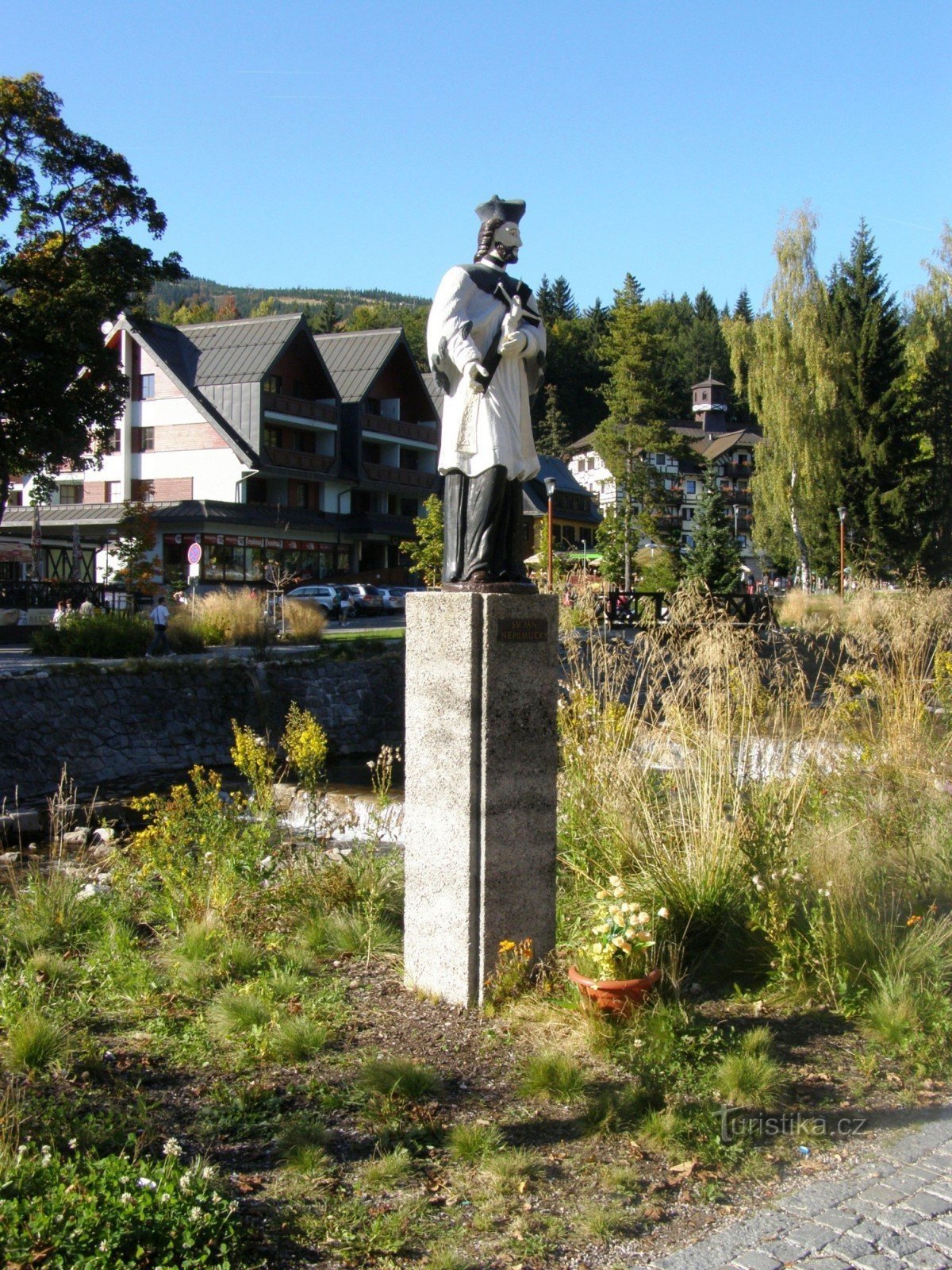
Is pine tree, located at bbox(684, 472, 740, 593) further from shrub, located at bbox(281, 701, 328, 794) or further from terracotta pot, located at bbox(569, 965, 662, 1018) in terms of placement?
terracotta pot, located at bbox(569, 965, 662, 1018)

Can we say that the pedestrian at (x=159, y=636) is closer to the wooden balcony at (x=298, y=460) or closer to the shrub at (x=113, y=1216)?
the shrub at (x=113, y=1216)

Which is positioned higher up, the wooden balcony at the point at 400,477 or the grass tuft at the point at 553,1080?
the wooden balcony at the point at 400,477

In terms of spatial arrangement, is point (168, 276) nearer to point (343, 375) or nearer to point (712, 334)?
point (343, 375)

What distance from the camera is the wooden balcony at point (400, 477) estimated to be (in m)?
53.2

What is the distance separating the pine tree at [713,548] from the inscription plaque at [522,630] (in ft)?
108

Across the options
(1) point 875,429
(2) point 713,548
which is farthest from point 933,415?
(2) point 713,548

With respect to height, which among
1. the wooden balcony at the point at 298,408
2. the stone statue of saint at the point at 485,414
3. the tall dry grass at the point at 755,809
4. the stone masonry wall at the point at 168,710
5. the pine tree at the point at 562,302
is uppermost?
the pine tree at the point at 562,302

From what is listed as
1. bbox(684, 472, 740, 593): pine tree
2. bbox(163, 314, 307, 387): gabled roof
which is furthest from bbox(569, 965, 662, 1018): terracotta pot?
bbox(163, 314, 307, 387): gabled roof

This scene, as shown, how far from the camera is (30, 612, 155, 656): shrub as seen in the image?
73.2 ft

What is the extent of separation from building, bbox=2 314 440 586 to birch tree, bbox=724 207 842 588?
17861mm

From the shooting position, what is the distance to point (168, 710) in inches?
783

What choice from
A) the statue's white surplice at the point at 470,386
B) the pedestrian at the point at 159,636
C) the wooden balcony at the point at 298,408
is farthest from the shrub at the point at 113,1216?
the wooden balcony at the point at 298,408

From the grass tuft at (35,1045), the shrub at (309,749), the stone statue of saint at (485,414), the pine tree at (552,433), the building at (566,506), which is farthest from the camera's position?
the pine tree at (552,433)

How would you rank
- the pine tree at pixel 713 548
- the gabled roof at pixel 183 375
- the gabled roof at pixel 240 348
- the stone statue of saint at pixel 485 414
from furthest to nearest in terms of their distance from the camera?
the gabled roof at pixel 240 348 < the gabled roof at pixel 183 375 < the pine tree at pixel 713 548 < the stone statue of saint at pixel 485 414
